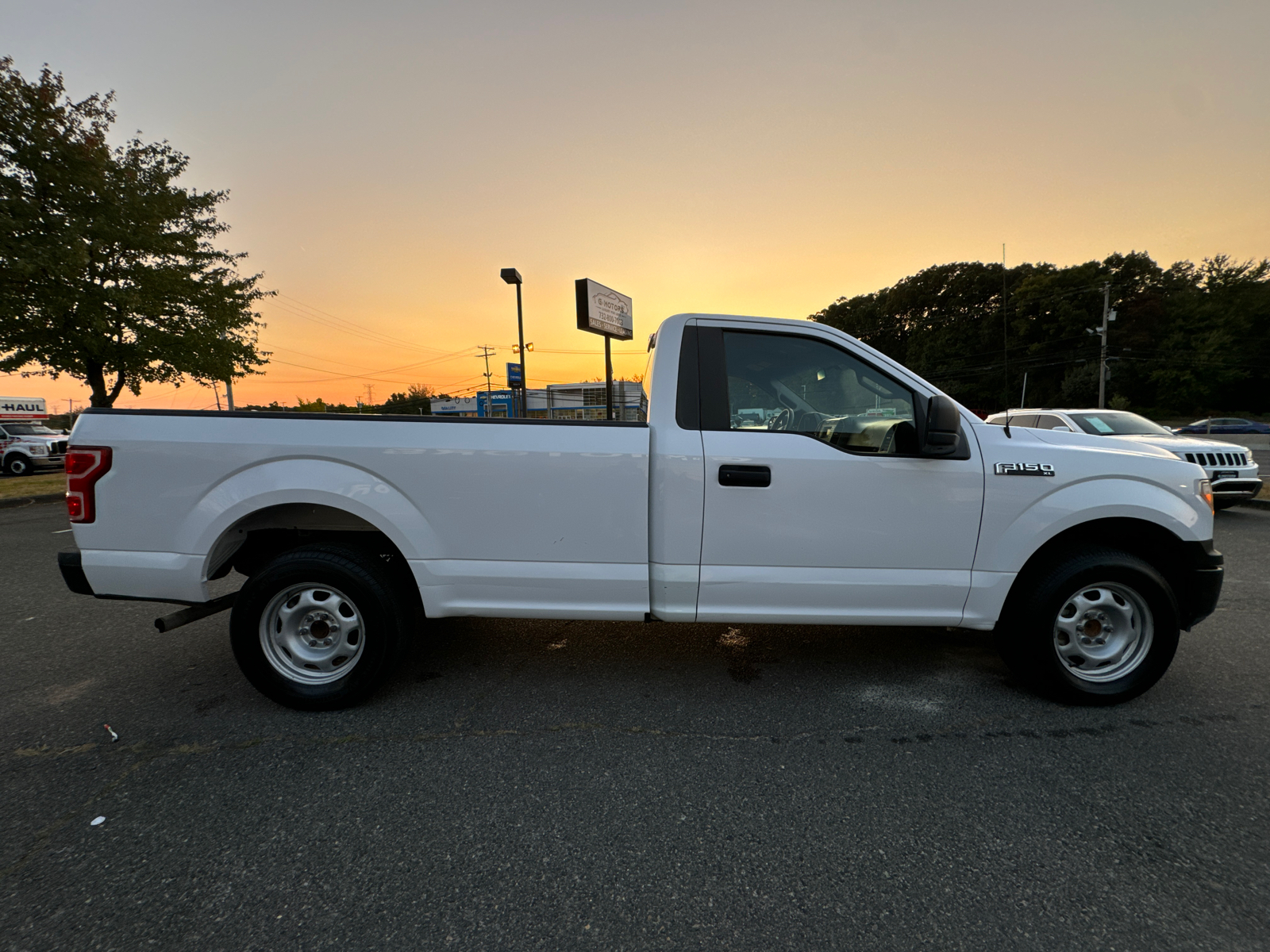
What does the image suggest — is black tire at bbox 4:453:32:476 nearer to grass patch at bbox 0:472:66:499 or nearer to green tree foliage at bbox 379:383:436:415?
grass patch at bbox 0:472:66:499

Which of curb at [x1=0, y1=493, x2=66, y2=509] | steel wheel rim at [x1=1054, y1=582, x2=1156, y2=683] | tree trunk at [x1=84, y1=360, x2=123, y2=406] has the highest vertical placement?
tree trunk at [x1=84, y1=360, x2=123, y2=406]

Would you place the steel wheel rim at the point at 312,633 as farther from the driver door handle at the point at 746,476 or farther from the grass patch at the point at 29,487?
the grass patch at the point at 29,487

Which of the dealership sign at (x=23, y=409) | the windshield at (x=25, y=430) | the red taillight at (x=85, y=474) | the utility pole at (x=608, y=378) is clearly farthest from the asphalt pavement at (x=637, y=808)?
the dealership sign at (x=23, y=409)

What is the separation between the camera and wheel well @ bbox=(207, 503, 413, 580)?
9.77 ft

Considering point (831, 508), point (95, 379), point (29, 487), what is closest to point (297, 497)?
point (831, 508)

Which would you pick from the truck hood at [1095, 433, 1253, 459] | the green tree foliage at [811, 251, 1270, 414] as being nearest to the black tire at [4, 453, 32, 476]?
the truck hood at [1095, 433, 1253, 459]

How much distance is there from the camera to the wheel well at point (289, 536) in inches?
117

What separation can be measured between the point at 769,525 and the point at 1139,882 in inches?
68.5

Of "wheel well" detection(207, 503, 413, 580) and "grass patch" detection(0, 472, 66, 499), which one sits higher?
"wheel well" detection(207, 503, 413, 580)

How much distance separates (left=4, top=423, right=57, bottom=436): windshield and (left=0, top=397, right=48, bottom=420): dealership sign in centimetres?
920

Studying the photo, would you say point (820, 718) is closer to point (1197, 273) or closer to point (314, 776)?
point (314, 776)

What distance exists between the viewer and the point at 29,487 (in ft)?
43.1

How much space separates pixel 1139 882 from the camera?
1.83m

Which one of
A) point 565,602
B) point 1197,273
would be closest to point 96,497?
point 565,602
